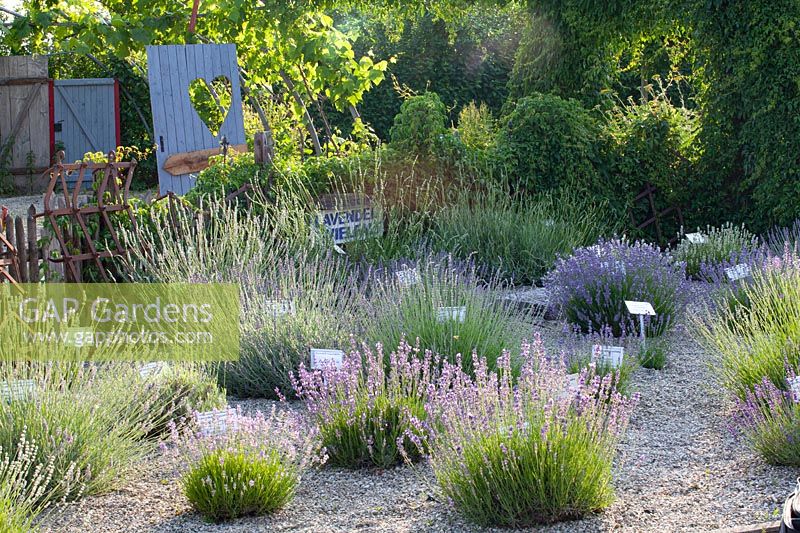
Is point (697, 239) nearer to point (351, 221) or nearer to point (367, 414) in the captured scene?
point (351, 221)

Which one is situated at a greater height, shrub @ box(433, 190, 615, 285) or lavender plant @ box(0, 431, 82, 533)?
shrub @ box(433, 190, 615, 285)

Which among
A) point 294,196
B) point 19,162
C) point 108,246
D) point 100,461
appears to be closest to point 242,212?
point 294,196

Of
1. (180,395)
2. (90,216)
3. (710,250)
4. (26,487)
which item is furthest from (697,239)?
(26,487)

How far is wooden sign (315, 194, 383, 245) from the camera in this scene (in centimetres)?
794

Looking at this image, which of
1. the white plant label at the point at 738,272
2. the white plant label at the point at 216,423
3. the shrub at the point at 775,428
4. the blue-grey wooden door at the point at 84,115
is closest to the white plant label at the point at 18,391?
the white plant label at the point at 216,423

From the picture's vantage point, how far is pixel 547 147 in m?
9.75

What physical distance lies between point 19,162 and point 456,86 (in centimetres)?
741

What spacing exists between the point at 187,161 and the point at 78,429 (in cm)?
672

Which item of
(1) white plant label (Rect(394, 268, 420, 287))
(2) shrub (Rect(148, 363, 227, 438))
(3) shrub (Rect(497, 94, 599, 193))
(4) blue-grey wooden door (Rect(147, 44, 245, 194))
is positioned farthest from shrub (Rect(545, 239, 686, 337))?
(4) blue-grey wooden door (Rect(147, 44, 245, 194))

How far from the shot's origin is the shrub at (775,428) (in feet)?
13.1

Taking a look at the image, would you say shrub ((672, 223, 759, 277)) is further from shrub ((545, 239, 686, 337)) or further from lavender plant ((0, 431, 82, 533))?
lavender plant ((0, 431, 82, 533))

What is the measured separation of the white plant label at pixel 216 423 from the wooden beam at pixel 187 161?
660 cm

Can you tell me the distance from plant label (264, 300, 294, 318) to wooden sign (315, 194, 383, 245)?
2.23m

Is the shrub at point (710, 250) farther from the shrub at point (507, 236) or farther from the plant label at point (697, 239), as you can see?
the shrub at point (507, 236)
